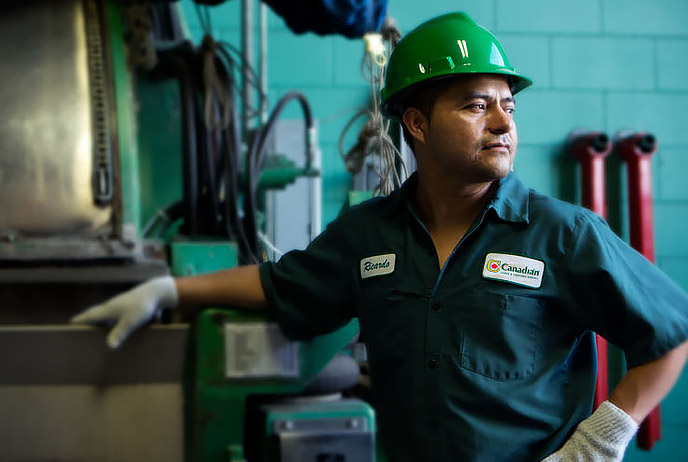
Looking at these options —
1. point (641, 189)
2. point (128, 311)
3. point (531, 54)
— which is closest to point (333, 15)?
point (128, 311)

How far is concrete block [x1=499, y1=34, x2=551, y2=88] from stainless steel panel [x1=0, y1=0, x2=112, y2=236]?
1.99 m

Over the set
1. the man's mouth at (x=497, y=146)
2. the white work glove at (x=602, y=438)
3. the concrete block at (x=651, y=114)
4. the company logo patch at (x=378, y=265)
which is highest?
the concrete block at (x=651, y=114)

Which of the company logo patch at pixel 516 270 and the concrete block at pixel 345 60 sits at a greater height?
the concrete block at pixel 345 60

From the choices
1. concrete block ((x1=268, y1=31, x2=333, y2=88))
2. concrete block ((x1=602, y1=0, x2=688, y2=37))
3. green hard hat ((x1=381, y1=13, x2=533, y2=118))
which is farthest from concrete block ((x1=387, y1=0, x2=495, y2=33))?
green hard hat ((x1=381, y1=13, x2=533, y2=118))

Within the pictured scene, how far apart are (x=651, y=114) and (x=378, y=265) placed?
2.24 meters

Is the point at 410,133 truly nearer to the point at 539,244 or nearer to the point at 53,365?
the point at 539,244

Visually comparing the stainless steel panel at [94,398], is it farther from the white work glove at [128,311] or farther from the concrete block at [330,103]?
the concrete block at [330,103]

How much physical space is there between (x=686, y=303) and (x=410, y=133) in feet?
1.78

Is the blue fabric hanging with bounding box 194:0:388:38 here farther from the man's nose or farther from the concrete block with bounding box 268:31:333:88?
the concrete block with bounding box 268:31:333:88

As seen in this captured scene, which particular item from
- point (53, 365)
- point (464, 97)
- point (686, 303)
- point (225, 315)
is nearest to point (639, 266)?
point (686, 303)

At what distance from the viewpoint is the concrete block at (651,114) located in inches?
116

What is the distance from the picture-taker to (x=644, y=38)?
2963 mm

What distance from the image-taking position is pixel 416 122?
1.25 m

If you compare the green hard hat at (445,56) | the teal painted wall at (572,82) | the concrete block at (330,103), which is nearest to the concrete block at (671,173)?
the teal painted wall at (572,82)
